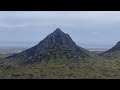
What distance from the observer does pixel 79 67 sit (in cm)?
7650

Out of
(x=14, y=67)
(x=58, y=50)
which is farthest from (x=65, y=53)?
(x=14, y=67)

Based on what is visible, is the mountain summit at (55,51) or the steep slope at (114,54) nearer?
the mountain summit at (55,51)

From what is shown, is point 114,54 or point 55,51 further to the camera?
point 114,54

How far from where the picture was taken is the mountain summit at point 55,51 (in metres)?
85.9

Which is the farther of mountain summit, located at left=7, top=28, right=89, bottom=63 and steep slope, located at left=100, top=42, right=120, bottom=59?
steep slope, located at left=100, top=42, right=120, bottom=59

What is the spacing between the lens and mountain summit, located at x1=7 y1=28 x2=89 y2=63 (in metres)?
85.9

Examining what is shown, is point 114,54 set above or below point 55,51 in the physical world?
below

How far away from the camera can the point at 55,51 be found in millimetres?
89562
